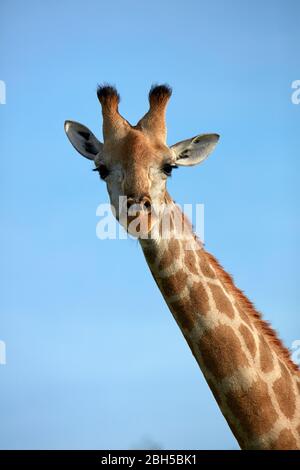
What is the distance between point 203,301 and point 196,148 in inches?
86.6

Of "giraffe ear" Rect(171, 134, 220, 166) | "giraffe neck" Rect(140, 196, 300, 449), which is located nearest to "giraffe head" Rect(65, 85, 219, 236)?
"giraffe ear" Rect(171, 134, 220, 166)

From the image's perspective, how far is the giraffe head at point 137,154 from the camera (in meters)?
7.81

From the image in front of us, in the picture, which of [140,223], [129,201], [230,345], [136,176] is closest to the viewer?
[230,345]

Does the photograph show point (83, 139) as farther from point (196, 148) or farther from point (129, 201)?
point (129, 201)

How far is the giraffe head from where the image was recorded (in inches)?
307

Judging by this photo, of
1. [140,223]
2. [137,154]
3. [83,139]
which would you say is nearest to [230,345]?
[140,223]

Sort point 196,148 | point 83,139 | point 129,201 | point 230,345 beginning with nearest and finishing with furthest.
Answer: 1. point 230,345
2. point 129,201
3. point 196,148
4. point 83,139

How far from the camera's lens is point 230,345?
751 centimetres

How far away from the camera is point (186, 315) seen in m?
7.64

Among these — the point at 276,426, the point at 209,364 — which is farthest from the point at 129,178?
A: the point at 276,426

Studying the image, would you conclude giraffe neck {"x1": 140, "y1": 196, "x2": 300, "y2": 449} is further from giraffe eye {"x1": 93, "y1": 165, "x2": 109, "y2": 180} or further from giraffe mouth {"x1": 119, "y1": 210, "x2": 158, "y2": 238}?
giraffe eye {"x1": 93, "y1": 165, "x2": 109, "y2": 180}

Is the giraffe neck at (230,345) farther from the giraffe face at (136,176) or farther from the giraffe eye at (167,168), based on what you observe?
the giraffe eye at (167,168)

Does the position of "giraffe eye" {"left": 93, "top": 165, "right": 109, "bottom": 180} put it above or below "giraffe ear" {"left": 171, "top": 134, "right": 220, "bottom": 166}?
below
